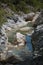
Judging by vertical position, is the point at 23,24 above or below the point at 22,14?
below

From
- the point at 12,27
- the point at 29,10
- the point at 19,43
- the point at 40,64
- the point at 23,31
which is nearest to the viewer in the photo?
the point at 40,64

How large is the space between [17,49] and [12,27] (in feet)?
22.0

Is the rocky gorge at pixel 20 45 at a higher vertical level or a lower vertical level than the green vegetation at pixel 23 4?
lower

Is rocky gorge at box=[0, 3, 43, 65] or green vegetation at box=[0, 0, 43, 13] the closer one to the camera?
rocky gorge at box=[0, 3, 43, 65]

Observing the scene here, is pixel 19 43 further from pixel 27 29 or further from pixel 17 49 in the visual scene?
pixel 27 29

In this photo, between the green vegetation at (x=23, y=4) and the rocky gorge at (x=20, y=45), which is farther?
the green vegetation at (x=23, y=4)

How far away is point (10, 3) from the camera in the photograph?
100 feet

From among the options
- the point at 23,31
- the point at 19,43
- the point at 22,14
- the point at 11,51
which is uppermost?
the point at 22,14

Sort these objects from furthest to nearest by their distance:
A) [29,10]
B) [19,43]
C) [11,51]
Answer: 1. [29,10]
2. [19,43]
3. [11,51]

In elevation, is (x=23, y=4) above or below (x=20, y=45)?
above

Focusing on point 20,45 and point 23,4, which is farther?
point 23,4

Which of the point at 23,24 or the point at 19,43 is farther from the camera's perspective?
the point at 23,24

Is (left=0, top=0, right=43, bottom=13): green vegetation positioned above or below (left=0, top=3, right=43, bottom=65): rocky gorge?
above

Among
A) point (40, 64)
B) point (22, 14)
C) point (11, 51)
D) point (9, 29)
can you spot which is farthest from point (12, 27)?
point (40, 64)
